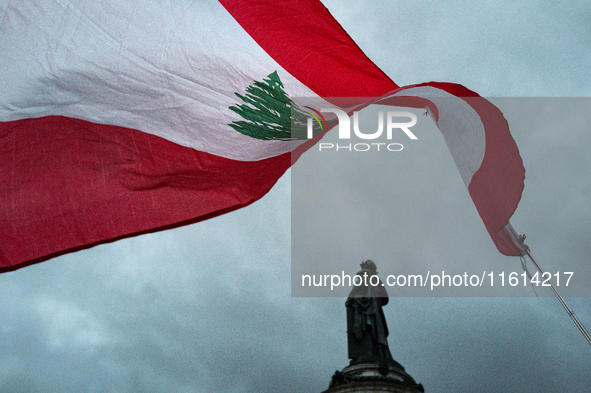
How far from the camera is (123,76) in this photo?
7.58 meters

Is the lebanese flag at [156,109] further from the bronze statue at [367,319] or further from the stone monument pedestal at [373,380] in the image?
the bronze statue at [367,319]

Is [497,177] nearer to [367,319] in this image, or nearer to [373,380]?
[373,380]

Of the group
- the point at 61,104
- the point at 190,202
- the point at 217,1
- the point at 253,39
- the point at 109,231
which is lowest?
the point at 109,231

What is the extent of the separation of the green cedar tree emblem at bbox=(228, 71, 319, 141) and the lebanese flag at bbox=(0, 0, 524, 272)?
3 centimetres

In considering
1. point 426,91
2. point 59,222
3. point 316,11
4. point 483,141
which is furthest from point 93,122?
point 483,141

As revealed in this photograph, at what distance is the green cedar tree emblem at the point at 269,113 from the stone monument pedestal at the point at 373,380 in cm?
462

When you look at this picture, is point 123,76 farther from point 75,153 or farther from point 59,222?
point 59,222

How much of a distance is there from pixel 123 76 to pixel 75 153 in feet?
4.56

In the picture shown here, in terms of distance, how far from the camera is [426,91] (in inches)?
301

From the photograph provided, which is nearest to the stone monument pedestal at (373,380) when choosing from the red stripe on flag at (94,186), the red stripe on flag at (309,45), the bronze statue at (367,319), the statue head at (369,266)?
the bronze statue at (367,319)

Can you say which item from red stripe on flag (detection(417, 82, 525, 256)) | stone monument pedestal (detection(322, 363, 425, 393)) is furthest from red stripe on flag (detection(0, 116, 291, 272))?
stone monument pedestal (detection(322, 363, 425, 393))

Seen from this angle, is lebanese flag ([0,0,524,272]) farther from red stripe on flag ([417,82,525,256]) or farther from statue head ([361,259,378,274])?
statue head ([361,259,378,274])

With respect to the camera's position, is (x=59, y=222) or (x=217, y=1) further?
(x=217, y=1)

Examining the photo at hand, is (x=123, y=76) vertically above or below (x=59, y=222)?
above
